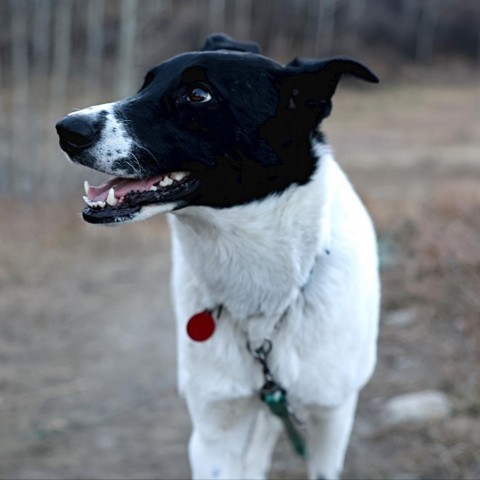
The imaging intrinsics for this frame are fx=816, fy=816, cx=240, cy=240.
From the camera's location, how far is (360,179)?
13898 mm

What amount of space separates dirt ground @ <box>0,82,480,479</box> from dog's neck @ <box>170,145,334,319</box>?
120 centimetres

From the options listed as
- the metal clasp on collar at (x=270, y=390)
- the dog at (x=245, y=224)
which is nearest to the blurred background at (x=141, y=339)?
the dog at (x=245, y=224)

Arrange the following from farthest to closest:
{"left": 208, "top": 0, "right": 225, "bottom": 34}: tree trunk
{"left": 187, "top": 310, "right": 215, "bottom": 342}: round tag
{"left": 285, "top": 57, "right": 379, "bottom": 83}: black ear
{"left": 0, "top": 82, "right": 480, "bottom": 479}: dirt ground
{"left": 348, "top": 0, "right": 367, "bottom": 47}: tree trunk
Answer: {"left": 348, "top": 0, "right": 367, "bottom": 47}: tree trunk
{"left": 208, "top": 0, "right": 225, "bottom": 34}: tree trunk
{"left": 0, "top": 82, "right": 480, "bottom": 479}: dirt ground
{"left": 187, "top": 310, "right": 215, "bottom": 342}: round tag
{"left": 285, "top": 57, "right": 379, "bottom": 83}: black ear

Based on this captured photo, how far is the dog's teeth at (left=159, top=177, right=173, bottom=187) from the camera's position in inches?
95.8

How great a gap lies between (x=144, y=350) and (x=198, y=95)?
289cm

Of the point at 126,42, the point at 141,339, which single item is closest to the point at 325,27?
the point at 126,42

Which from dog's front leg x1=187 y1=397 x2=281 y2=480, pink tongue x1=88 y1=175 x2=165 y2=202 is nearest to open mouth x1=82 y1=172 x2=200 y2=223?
pink tongue x1=88 y1=175 x2=165 y2=202

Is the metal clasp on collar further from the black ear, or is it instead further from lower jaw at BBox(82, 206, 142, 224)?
the black ear

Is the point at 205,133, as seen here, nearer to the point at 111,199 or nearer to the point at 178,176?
the point at 178,176

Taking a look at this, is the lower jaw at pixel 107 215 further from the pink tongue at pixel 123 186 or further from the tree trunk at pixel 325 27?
the tree trunk at pixel 325 27

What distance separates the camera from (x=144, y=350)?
16.5 ft

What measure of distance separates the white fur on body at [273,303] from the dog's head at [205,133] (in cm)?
9

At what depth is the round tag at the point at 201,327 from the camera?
2.72 m

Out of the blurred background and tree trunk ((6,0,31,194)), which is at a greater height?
the blurred background
